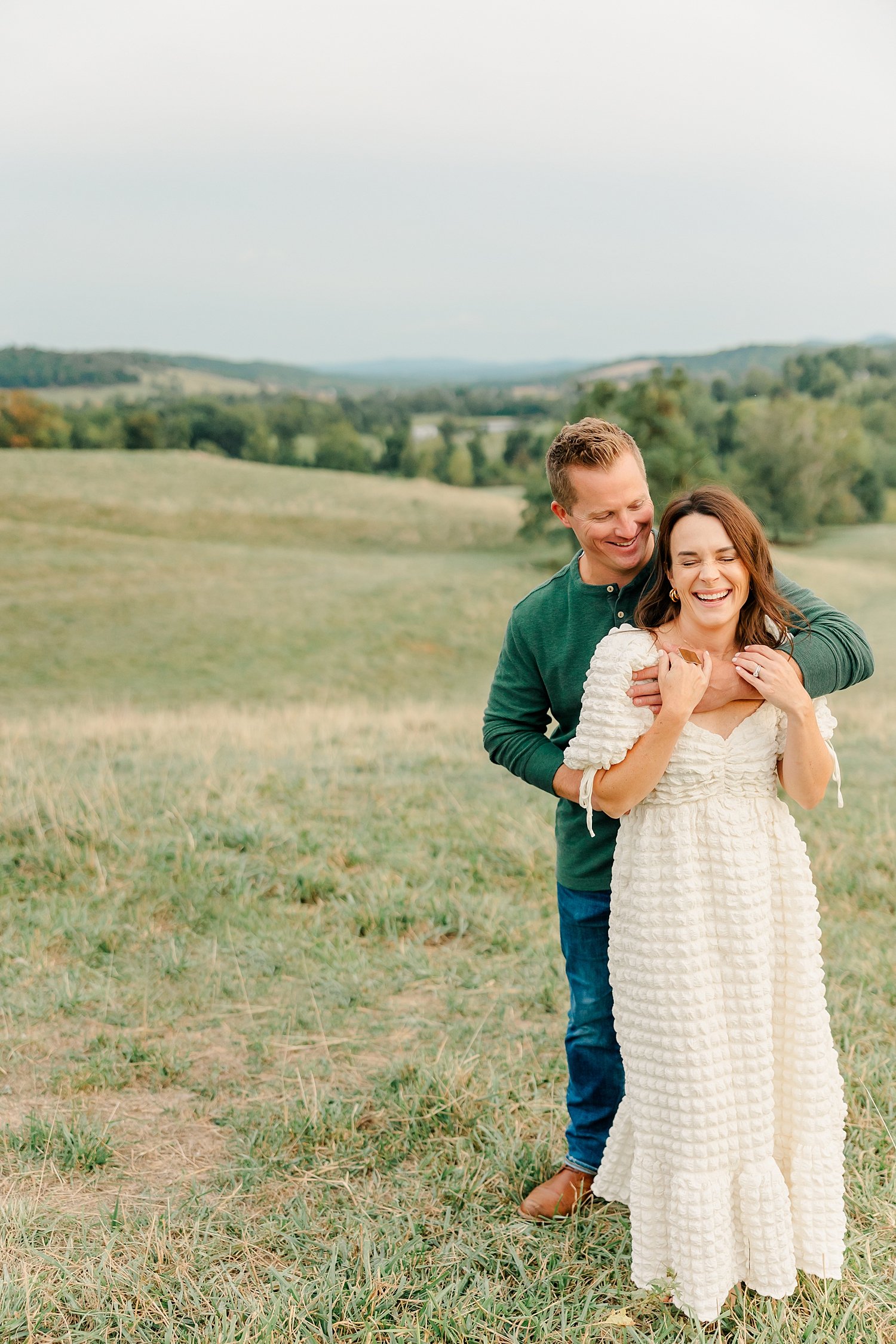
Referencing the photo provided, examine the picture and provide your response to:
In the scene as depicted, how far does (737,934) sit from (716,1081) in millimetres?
345

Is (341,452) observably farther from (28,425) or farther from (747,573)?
(747,573)

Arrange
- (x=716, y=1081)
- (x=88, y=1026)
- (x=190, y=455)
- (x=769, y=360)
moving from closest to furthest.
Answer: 1. (x=716, y=1081)
2. (x=88, y=1026)
3. (x=190, y=455)
4. (x=769, y=360)

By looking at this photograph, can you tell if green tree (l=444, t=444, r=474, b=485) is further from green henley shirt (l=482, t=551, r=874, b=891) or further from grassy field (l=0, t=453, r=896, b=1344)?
green henley shirt (l=482, t=551, r=874, b=891)

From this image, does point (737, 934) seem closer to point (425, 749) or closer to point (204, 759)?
point (204, 759)

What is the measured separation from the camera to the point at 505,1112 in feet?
11.6

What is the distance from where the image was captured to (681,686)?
91.8 inches

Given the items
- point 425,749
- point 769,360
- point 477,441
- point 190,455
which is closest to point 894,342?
point 769,360

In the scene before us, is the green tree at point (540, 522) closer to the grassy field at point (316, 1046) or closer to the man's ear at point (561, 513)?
the grassy field at point (316, 1046)

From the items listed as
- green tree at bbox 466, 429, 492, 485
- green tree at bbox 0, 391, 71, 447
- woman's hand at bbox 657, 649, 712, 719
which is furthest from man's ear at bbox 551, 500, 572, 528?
green tree at bbox 466, 429, 492, 485

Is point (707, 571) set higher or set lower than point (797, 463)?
lower

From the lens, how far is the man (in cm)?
258

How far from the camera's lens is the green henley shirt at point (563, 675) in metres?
2.72

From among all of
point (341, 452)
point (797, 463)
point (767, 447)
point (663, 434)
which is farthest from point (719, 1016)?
point (341, 452)

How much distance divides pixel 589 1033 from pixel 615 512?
1.53 metres
